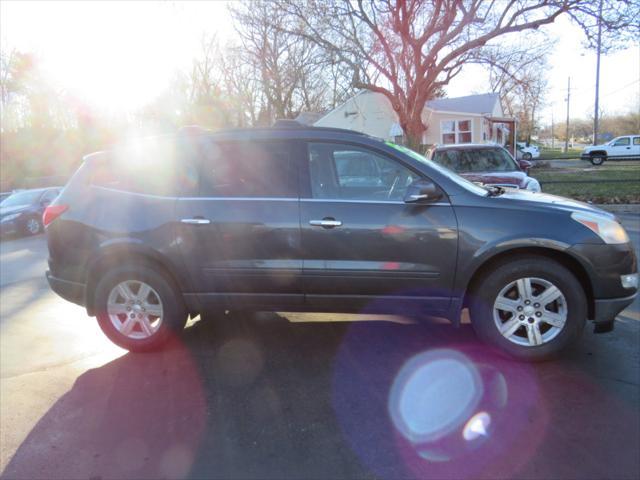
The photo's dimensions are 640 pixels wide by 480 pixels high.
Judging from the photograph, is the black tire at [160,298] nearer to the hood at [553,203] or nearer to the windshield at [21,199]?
the hood at [553,203]

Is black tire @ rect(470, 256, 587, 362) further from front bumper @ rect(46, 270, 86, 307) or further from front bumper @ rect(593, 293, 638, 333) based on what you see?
front bumper @ rect(46, 270, 86, 307)

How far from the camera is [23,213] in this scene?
13492 mm

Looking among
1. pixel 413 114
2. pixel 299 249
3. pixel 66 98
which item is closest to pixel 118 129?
pixel 66 98

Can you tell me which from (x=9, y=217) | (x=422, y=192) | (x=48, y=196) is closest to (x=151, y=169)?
(x=422, y=192)

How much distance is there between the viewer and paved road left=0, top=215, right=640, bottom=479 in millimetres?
2695

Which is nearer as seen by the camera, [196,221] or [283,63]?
[196,221]

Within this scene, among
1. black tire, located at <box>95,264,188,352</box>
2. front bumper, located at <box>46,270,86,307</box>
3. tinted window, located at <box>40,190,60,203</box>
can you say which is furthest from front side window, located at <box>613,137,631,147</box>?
front bumper, located at <box>46,270,86,307</box>

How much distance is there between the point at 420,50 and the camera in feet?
62.4

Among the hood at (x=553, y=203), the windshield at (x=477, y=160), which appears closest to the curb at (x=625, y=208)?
the windshield at (x=477, y=160)

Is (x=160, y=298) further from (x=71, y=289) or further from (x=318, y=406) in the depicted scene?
(x=318, y=406)

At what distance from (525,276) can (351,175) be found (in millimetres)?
1650

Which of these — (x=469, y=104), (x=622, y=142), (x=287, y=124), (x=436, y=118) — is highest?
(x=469, y=104)

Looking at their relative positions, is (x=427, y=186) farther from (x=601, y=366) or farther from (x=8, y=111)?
(x=8, y=111)

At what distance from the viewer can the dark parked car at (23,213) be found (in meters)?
13.2
